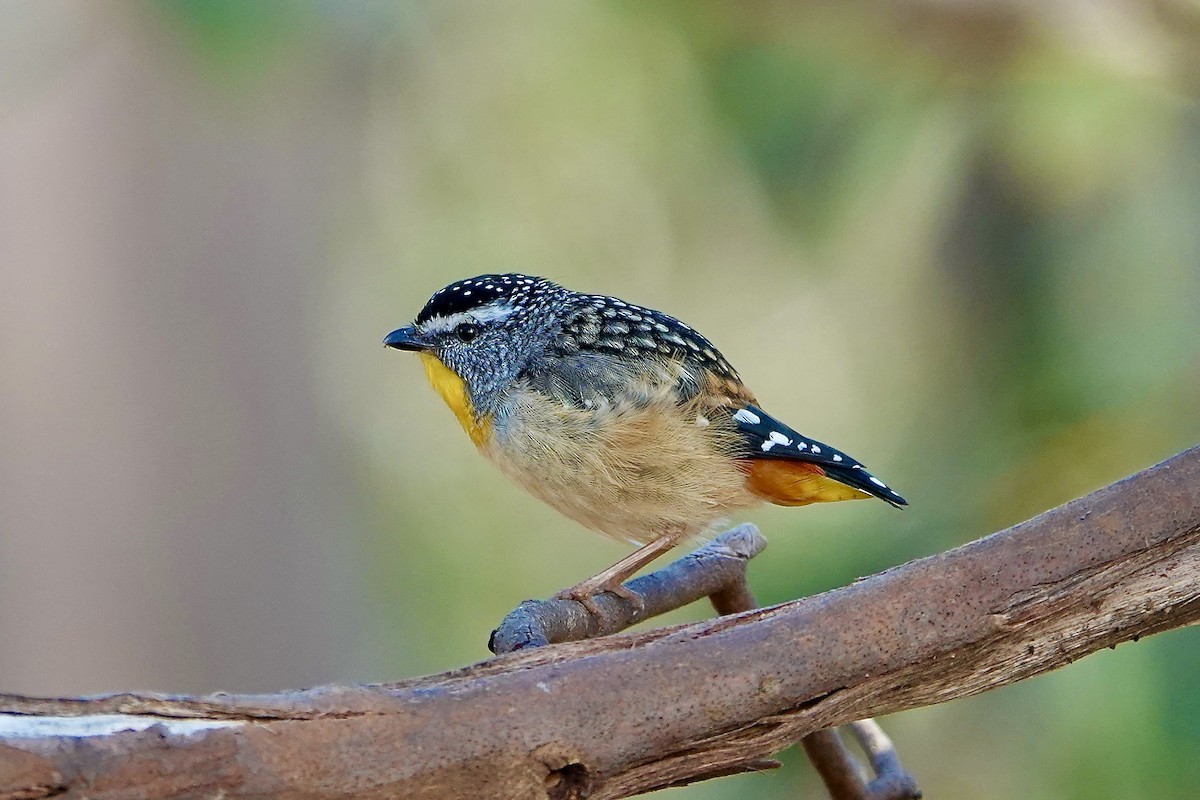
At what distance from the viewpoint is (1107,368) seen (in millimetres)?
5387

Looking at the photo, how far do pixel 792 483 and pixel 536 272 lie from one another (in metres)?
4.46

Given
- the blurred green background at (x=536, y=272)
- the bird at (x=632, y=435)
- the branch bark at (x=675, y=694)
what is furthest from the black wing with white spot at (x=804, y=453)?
the blurred green background at (x=536, y=272)

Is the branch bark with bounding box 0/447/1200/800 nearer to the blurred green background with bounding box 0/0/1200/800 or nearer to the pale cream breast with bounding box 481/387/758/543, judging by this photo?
the pale cream breast with bounding box 481/387/758/543

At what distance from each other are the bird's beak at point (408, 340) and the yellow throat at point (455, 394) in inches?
2.5

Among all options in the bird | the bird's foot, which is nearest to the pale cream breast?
the bird

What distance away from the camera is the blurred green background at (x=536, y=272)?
213 inches

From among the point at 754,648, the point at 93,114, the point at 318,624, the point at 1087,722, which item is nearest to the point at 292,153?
the point at 93,114

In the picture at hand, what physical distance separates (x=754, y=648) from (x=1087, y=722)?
2.96m

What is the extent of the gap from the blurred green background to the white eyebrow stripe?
1368 mm

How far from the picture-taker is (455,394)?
4316mm

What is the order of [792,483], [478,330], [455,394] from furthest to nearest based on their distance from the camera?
[478,330]
[455,394]
[792,483]

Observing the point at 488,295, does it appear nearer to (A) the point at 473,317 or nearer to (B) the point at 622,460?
(A) the point at 473,317

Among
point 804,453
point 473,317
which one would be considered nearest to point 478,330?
point 473,317

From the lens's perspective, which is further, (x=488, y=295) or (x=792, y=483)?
(x=488, y=295)
